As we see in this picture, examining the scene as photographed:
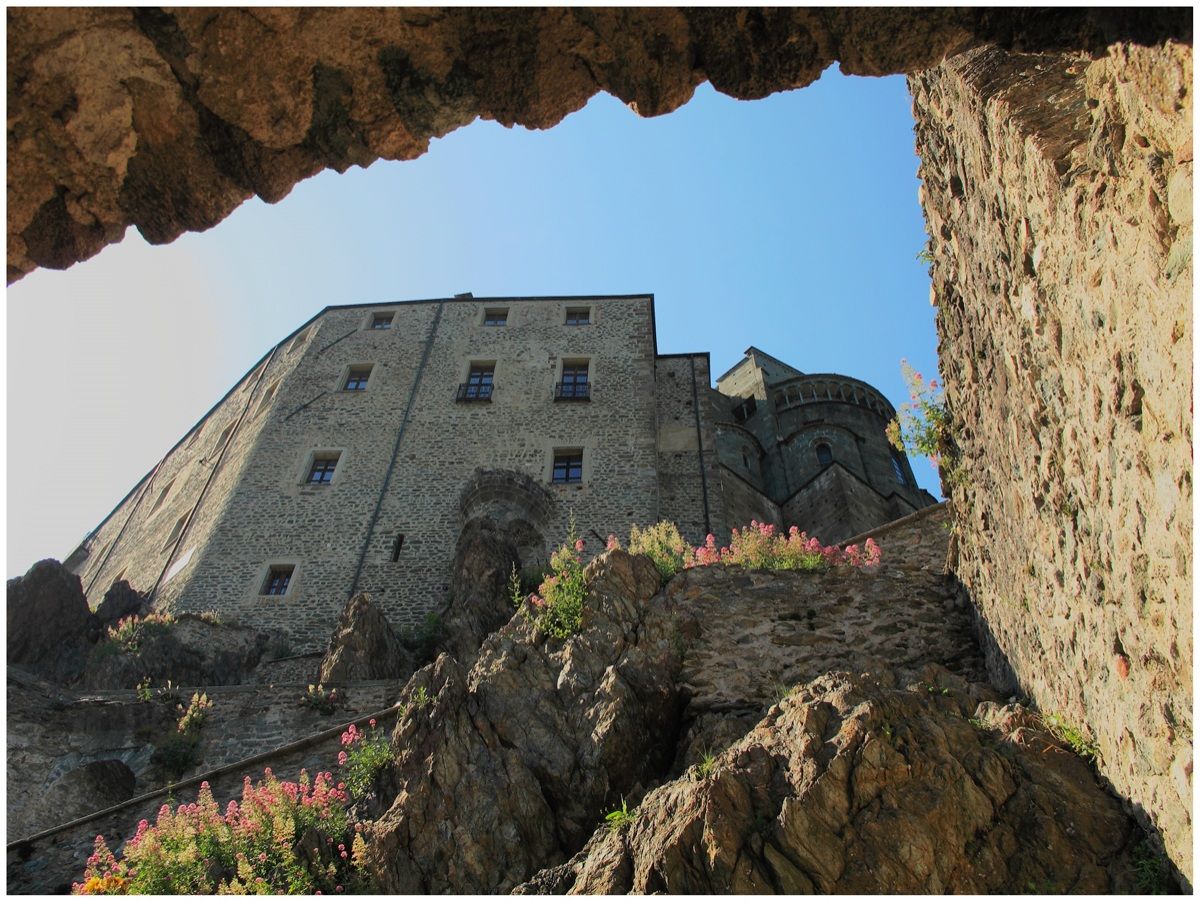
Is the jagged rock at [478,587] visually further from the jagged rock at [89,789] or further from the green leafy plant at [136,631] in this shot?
the green leafy plant at [136,631]

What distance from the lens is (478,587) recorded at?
1655cm

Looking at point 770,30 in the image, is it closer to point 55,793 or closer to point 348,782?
point 348,782

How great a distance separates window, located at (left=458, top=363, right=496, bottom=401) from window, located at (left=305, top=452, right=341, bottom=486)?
3421 mm

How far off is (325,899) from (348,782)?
10.3ft

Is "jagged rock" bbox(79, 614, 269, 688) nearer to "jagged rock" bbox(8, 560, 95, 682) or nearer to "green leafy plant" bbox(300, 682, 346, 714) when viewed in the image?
"jagged rock" bbox(8, 560, 95, 682)

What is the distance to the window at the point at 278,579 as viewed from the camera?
730 inches

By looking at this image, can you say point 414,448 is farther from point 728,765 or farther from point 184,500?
point 728,765

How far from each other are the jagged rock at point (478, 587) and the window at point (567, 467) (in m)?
2.62

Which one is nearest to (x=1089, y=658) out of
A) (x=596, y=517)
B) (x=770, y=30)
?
(x=770, y=30)

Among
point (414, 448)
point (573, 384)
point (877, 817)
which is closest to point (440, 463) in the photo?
point (414, 448)

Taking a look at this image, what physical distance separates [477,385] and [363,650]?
412 inches

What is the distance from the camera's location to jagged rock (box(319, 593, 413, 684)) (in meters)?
14.2

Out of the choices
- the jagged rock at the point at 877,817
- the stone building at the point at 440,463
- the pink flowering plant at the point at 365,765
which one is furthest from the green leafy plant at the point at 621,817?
the stone building at the point at 440,463

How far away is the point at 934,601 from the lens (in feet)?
27.9
